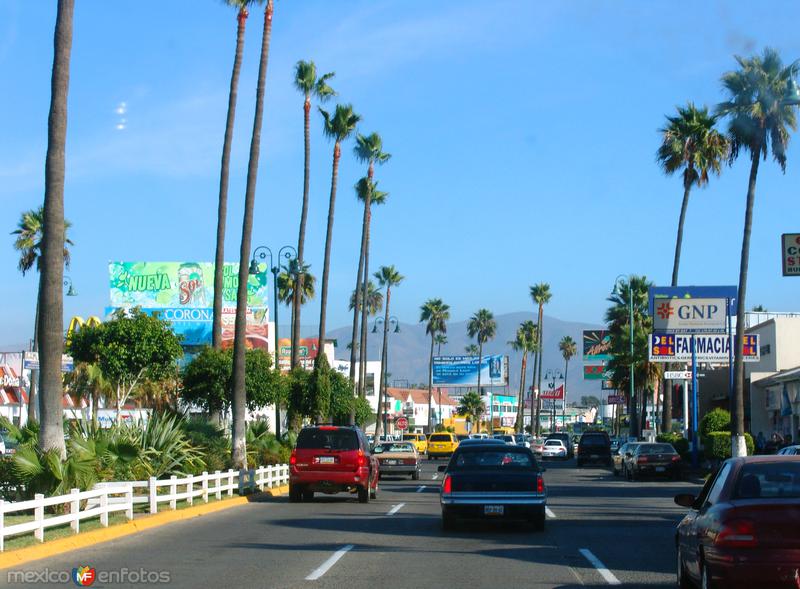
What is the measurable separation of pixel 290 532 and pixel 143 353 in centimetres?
2422

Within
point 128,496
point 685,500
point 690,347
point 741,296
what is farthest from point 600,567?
point 690,347

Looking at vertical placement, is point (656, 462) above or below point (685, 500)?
below

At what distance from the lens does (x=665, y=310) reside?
50.1m

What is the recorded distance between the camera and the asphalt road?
1198 cm

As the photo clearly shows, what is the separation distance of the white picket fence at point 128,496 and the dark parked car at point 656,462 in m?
13.6

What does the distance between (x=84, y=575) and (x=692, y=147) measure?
41.0 meters

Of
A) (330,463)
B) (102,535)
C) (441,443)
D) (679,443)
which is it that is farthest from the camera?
(441,443)

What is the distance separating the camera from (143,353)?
133 ft

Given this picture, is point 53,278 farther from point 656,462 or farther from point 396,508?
point 656,462

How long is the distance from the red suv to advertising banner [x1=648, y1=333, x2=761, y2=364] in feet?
87.5

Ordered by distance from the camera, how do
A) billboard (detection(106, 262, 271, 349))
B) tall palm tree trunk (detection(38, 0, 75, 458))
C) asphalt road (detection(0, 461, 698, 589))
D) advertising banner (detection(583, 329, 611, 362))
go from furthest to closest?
advertising banner (detection(583, 329, 611, 362)) → billboard (detection(106, 262, 271, 349)) → tall palm tree trunk (detection(38, 0, 75, 458)) → asphalt road (detection(0, 461, 698, 589))

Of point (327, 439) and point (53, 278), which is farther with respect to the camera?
point (327, 439)

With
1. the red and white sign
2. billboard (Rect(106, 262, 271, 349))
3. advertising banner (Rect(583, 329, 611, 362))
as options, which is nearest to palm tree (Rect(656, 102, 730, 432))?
billboard (Rect(106, 262, 271, 349))

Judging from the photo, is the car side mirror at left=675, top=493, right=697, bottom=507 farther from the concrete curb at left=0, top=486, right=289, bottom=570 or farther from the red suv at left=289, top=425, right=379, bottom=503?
the red suv at left=289, top=425, right=379, bottom=503
